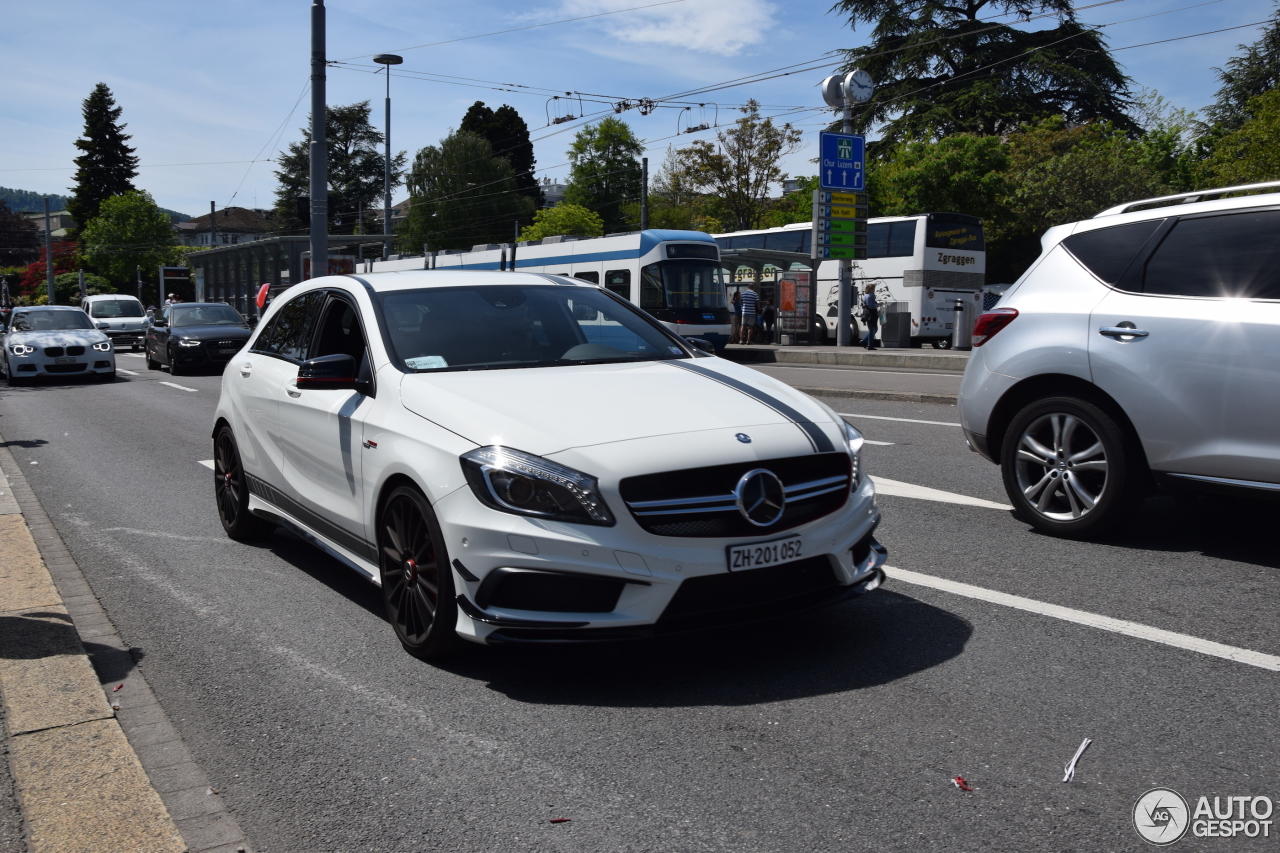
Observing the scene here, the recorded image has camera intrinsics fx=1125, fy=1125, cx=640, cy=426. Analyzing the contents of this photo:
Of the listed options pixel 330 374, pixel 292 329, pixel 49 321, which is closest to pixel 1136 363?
pixel 330 374

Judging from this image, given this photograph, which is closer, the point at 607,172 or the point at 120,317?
the point at 120,317

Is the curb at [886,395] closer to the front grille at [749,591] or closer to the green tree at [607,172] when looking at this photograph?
the front grille at [749,591]

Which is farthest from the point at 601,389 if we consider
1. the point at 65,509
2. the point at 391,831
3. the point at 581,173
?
the point at 581,173

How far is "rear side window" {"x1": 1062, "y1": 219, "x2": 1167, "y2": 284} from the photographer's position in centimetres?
585

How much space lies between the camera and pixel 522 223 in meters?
84.2

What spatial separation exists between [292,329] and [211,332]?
18702mm

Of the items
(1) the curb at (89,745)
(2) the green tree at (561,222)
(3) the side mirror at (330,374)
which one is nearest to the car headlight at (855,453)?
(3) the side mirror at (330,374)

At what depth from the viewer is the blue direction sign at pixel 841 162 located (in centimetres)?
2775

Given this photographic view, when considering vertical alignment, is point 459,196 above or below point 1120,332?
above

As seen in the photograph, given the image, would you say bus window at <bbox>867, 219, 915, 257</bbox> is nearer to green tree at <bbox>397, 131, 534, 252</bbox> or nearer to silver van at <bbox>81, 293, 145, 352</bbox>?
silver van at <bbox>81, 293, 145, 352</bbox>

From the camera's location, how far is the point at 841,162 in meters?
28.2

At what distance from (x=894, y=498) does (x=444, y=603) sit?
4.02 meters

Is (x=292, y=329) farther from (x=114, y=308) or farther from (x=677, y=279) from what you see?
(x=114, y=308)

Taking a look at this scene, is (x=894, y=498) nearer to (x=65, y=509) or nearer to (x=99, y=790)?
(x=99, y=790)
